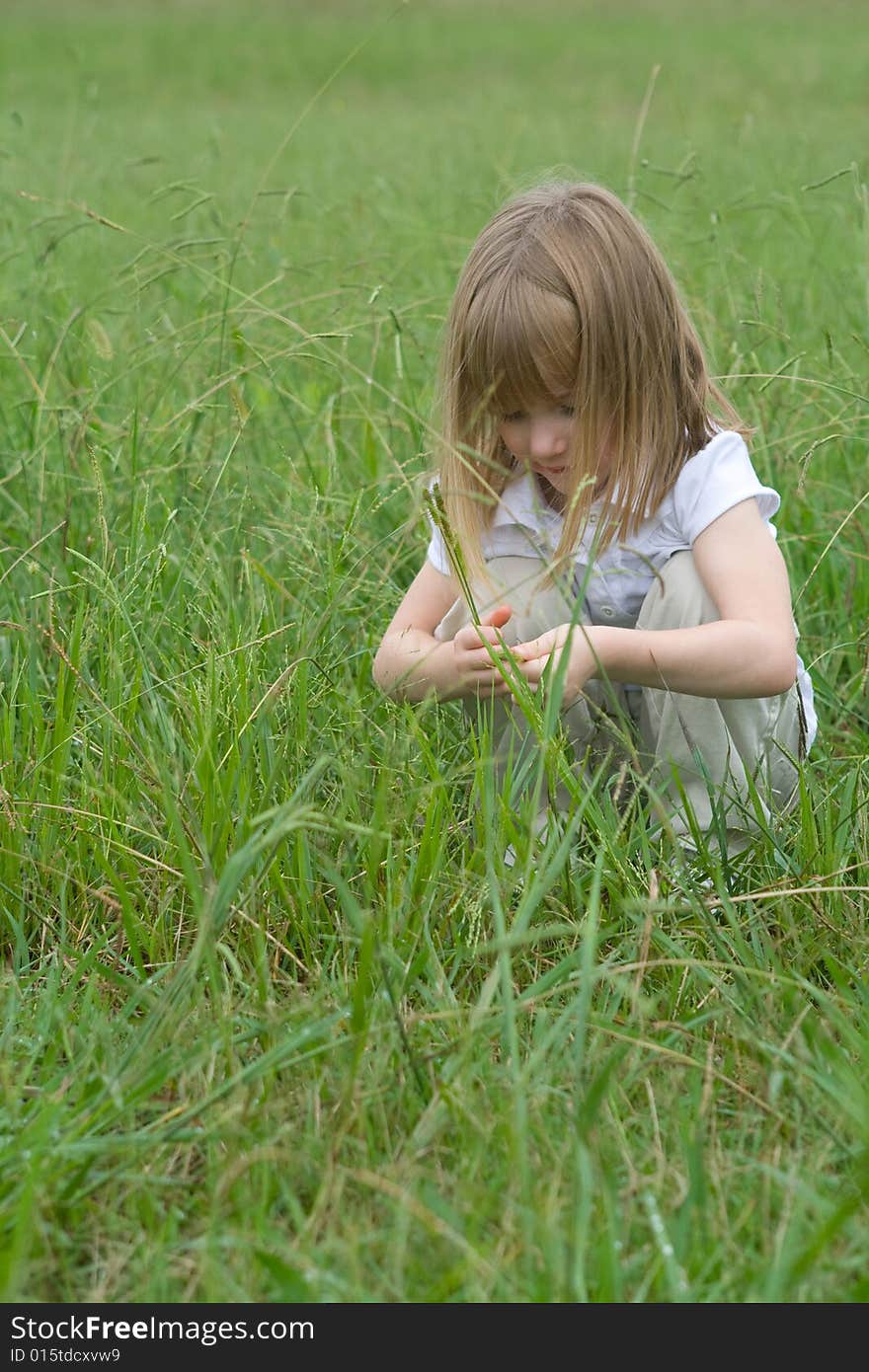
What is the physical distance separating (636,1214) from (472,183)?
12.2ft

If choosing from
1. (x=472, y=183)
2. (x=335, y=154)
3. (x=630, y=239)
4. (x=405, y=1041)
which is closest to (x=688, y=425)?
(x=630, y=239)

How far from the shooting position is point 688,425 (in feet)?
5.39

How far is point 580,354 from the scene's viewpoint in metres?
1.53

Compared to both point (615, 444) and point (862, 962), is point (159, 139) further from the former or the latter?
point (862, 962)

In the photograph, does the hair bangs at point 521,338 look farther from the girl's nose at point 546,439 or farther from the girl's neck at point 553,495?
the girl's neck at point 553,495

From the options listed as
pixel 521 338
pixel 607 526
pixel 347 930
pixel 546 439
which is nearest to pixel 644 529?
pixel 607 526

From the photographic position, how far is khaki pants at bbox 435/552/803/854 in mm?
1588

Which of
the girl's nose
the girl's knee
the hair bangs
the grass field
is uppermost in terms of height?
the hair bangs

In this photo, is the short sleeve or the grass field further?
the short sleeve

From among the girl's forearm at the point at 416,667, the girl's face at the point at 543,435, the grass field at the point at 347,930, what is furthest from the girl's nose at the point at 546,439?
the girl's forearm at the point at 416,667

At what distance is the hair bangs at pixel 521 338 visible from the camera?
59.1 inches

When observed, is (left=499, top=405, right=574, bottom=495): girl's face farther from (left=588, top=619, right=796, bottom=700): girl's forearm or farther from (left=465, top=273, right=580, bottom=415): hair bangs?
(left=588, top=619, right=796, bottom=700): girl's forearm

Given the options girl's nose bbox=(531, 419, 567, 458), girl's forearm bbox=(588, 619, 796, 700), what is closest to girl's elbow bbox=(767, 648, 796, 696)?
girl's forearm bbox=(588, 619, 796, 700)

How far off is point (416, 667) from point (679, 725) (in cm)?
34
